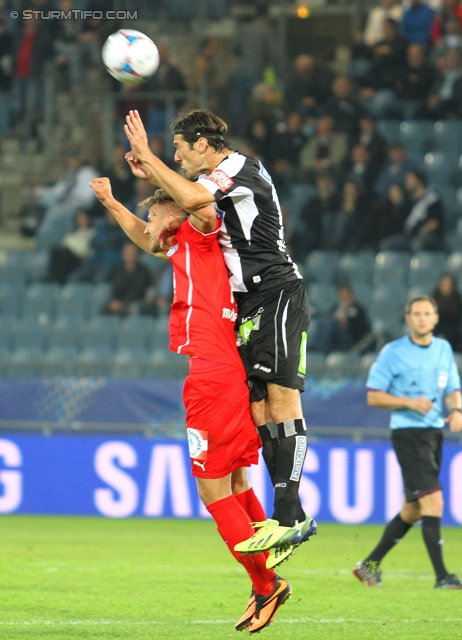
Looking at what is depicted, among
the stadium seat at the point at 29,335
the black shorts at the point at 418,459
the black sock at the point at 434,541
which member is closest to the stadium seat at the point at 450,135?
the stadium seat at the point at 29,335

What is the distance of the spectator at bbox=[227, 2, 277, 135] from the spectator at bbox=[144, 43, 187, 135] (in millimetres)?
776

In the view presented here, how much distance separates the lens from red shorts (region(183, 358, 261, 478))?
5859 mm

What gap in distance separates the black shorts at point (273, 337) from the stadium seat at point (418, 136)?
1132cm

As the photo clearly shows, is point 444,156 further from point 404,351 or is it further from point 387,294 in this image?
point 404,351

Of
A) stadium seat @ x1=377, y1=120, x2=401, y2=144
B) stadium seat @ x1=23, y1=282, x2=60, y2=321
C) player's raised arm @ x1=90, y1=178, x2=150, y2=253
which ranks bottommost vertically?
stadium seat @ x1=23, y1=282, x2=60, y2=321

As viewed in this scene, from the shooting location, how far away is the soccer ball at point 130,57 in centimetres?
628

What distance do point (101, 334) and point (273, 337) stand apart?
9.51 m

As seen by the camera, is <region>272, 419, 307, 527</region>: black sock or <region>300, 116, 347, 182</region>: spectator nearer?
<region>272, 419, 307, 527</region>: black sock

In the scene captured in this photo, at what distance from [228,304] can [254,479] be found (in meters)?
6.85

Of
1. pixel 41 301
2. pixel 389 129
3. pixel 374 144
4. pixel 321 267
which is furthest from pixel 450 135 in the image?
pixel 41 301

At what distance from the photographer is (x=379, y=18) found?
17.8 metres

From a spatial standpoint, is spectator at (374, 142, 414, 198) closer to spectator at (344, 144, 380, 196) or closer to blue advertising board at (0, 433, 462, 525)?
spectator at (344, 144, 380, 196)

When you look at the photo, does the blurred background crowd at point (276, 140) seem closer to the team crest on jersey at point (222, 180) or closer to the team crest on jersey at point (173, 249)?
the team crest on jersey at point (173, 249)

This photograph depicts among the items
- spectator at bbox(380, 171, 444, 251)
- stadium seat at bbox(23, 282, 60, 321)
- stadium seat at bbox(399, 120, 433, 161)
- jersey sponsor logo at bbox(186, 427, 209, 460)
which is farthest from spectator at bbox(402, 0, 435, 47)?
jersey sponsor logo at bbox(186, 427, 209, 460)
